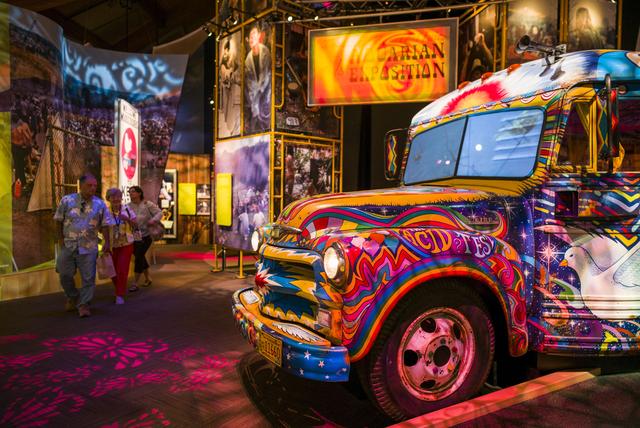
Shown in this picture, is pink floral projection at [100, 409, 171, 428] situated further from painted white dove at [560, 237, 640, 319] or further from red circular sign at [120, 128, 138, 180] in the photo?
red circular sign at [120, 128, 138, 180]

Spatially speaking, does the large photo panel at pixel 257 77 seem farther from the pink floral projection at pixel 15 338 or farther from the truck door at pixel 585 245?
the truck door at pixel 585 245

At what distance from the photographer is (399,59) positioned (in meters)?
8.48

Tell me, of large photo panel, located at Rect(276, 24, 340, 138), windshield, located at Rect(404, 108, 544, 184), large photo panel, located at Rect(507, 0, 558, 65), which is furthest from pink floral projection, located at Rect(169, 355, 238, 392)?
large photo panel, located at Rect(507, 0, 558, 65)

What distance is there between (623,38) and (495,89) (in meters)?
6.46

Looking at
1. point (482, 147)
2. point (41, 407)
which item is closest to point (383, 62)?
point (482, 147)

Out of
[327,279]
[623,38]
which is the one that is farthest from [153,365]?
[623,38]

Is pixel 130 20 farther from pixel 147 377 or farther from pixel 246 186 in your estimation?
pixel 147 377

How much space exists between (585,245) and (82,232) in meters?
5.58

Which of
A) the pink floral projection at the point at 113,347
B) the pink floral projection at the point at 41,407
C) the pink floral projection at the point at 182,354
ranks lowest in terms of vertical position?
the pink floral projection at the point at 113,347

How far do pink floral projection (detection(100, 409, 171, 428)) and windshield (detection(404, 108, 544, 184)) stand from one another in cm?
303

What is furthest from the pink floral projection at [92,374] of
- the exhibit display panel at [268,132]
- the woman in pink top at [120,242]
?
Result: the exhibit display panel at [268,132]

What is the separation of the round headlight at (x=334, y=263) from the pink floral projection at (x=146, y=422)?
1548 millimetres

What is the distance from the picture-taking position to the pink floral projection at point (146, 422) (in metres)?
3.29

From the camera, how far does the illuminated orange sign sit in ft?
27.0
